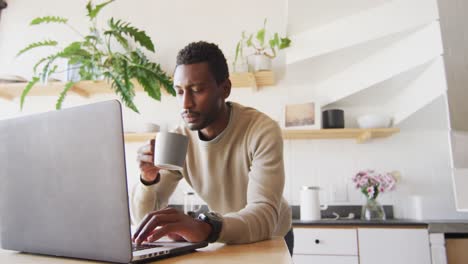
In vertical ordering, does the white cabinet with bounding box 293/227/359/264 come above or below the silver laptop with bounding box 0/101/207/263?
below

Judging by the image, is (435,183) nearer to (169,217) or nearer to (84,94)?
(169,217)

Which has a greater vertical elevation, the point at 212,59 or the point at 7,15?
the point at 7,15

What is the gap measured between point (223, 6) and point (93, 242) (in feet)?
9.36

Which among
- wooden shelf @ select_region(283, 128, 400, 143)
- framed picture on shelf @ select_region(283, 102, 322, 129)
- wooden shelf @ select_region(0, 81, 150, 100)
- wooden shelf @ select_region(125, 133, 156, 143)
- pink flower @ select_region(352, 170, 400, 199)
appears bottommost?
pink flower @ select_region(352, 170, 400, 199)

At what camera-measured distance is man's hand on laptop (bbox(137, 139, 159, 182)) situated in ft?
3.11

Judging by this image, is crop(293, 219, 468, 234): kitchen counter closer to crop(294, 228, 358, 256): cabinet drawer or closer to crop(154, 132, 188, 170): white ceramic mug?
crop(294, 228, 358, 256): cabinet drawer

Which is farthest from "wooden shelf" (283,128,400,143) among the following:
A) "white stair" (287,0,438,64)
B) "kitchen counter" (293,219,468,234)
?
"kitchen counter" (293,219,468,234)

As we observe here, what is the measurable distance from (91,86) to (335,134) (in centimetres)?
196

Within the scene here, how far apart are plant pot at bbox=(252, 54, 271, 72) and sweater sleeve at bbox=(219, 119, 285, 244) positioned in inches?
65.6

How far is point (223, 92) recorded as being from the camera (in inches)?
45.4

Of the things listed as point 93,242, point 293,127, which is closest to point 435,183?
point 293,127

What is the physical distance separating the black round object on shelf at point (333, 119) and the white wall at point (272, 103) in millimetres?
183

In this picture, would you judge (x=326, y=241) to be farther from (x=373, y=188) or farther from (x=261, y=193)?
(x=261, y=193)

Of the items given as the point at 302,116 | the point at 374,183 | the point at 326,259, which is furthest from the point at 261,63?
the point at 326,259
